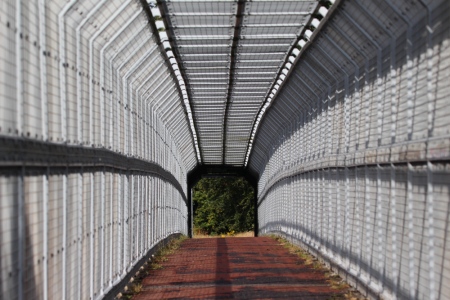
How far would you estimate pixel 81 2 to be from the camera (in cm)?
914

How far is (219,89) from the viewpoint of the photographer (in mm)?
21609

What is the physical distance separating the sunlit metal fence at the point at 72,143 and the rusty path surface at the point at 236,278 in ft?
2.70

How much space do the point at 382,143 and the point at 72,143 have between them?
431 centimetres

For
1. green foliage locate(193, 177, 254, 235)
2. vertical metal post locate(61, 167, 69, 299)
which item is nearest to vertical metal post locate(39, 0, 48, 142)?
vertical metal post locate(61, 167, 69, 299)

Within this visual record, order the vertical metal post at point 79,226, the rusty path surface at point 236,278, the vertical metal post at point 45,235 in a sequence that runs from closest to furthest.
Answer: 1. the vertical metal post at point 45,235
2. the vertical metal post at point 79,226
3. the rusty path surface at point 236,278

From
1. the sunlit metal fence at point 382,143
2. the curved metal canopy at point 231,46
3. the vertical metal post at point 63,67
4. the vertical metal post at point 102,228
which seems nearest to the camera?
the sunlit metal fence at point 382,143

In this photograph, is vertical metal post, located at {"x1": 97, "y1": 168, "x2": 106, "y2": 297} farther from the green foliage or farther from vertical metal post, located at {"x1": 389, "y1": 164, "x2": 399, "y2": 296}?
the green foliage

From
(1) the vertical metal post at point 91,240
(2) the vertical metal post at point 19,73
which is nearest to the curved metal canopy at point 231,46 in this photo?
(1) the vertical metal post at point 91,240

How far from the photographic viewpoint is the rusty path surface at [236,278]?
11969 mm

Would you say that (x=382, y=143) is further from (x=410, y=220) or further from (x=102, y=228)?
(x=102, y=228)

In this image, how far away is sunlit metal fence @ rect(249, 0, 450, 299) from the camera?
7.97 metres

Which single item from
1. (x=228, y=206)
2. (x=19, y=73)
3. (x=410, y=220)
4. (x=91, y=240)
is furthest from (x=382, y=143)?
(x=228, y=206)

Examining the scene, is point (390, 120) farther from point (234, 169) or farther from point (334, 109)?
point (234, 169)

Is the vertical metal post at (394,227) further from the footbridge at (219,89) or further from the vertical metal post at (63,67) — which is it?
the vertical metal post at (63,67)
